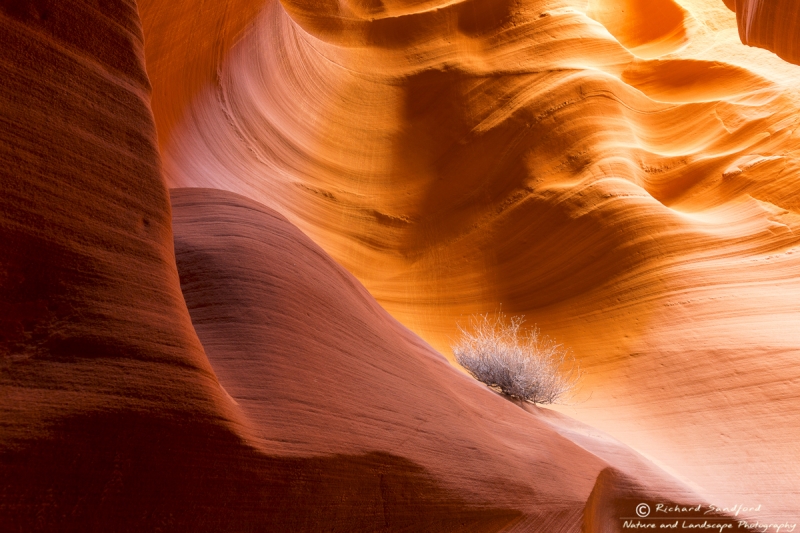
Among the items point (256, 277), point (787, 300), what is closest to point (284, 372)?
point (256, 277)

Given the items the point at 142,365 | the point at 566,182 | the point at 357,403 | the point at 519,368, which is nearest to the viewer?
the point at 142,365

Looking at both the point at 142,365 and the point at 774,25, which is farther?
the point at 774,25

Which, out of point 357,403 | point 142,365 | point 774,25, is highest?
point 774,25

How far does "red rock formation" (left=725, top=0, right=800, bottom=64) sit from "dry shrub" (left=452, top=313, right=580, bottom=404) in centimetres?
267

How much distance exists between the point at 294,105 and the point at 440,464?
519cm

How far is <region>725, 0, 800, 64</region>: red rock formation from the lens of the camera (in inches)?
143

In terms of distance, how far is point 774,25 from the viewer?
374 centimetres

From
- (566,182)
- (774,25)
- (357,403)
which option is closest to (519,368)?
(357,403)

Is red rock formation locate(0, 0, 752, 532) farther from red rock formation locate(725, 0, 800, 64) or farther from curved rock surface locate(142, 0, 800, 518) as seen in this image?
red rock formation locate(725, 0, 800, 64)

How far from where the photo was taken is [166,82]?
4543 mm

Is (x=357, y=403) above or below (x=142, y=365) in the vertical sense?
below

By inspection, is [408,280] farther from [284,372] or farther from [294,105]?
[284,372]

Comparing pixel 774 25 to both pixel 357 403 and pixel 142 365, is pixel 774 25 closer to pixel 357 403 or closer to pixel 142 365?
pixel 357 403

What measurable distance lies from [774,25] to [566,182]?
211 centimetres
